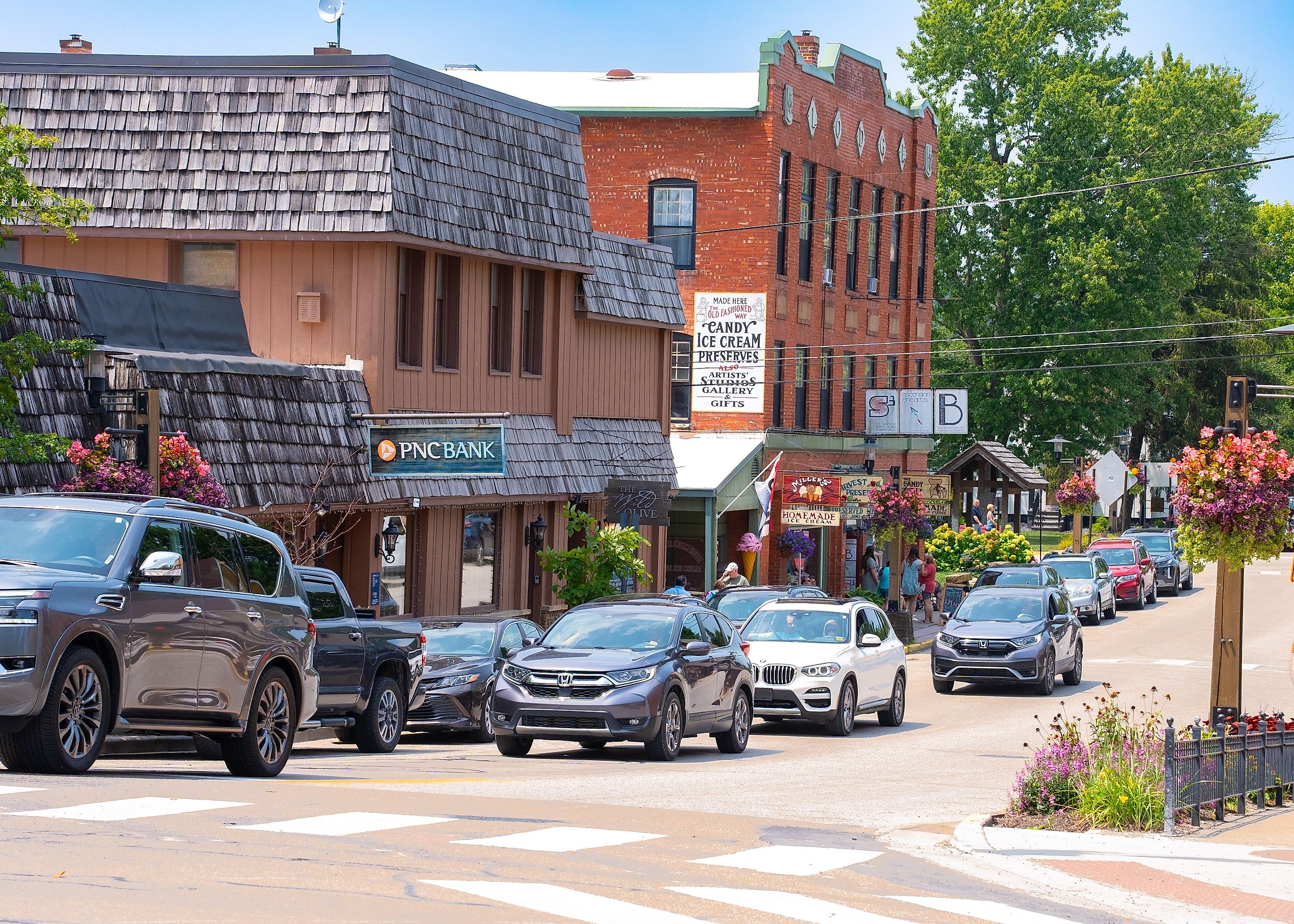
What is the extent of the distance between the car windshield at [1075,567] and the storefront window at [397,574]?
74.6ft

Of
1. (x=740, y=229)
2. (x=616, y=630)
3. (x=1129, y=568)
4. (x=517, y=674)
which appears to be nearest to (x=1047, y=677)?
(x=616, y=630)

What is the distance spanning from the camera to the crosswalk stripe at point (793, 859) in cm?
1020

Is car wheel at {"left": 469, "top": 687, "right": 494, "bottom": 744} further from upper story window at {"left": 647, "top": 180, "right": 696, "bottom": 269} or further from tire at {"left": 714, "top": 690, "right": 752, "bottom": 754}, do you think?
upper story window at {"left": 647, "top": 180, "right": 696, "bottom": 269}

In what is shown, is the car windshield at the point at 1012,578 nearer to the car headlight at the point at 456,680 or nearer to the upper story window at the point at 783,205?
the upper story window at the point at 783,205

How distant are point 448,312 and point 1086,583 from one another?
75.0 feet

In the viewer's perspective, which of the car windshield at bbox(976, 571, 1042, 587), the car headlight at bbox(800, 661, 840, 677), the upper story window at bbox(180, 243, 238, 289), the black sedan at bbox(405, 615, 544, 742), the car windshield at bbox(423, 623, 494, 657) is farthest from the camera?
the car windshield at bbox(976, 571, 1042, 587)

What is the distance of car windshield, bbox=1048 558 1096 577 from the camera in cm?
4525

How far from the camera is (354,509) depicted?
25.1 meters

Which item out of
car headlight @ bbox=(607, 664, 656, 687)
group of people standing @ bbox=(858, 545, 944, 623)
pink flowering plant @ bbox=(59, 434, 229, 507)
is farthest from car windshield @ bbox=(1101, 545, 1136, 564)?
pink flowering plant @ bbox=(59, 434, 229, 507)

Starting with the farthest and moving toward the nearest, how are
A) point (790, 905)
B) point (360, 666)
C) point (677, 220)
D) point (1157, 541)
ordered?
point (1157, 541), point (677, 220), point (360, 666), point (790, 905)

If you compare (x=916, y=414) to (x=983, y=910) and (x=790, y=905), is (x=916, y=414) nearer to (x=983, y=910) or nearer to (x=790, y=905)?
(x=983, y=910)

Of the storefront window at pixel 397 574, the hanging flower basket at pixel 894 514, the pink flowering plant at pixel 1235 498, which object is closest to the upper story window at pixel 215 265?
the storefront window at pixel 397 574

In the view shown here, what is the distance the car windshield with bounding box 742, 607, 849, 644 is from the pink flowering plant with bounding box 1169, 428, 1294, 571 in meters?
4.97

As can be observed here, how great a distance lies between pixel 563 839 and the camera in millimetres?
10609
